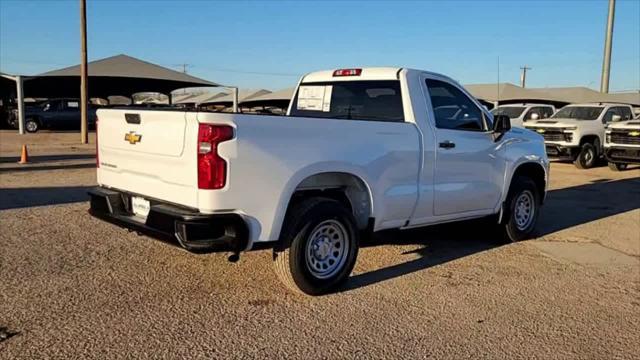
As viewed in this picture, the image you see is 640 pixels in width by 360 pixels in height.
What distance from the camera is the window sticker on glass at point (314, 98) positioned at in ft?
22.1

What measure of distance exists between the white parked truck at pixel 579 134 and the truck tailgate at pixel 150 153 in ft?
51.7

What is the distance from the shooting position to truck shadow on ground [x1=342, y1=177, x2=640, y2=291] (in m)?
6.11

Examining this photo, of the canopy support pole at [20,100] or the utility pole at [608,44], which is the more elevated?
the utility pole at [608,44]

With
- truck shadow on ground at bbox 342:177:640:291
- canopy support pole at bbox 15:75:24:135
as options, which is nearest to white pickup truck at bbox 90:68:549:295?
truck shadow on ground at bbox 342:177:640:291

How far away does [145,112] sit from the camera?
4.75 metres

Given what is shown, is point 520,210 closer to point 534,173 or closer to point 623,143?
point 534,173

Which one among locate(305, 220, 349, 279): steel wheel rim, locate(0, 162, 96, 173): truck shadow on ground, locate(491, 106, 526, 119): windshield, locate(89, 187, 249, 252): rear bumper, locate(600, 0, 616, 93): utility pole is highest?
locate(600, 0, 616, 93): utility pole

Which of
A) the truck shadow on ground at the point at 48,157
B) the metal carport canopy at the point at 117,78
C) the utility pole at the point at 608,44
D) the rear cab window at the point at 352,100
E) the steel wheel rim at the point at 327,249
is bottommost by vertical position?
the truck shadow on ground at the point at 48,157

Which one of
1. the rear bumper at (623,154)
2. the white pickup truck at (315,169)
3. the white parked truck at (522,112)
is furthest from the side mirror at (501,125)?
the white parked truck at (522,112)

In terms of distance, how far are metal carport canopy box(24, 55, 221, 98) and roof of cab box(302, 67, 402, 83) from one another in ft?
96.9

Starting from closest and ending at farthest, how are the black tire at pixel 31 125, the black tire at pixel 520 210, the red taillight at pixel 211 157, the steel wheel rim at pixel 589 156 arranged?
the red taillight at pixel 211 157, the black tire at pixel 520 210, the steel wheel rim at pixel 589 156, the black tire at pixel 31 125

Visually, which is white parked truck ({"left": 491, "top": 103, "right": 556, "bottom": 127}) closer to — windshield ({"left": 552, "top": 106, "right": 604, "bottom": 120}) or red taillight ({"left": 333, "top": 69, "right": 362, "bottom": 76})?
windshield ({"left": 552, "top": 106, "right": 604, "bottom": 120})

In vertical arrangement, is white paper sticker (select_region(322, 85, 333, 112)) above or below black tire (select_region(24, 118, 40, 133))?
above

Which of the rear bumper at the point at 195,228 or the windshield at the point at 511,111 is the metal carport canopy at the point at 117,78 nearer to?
the windshield at the point at 511,111
